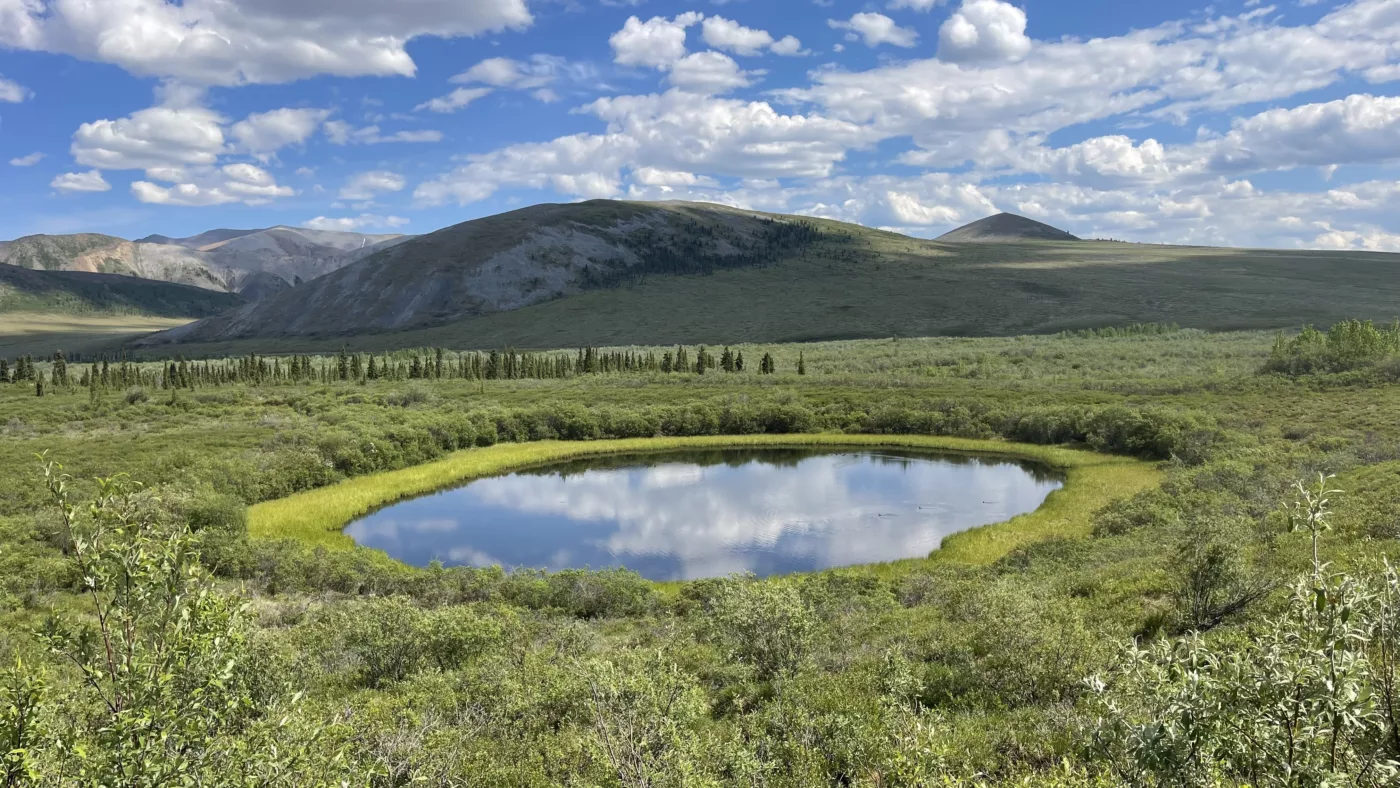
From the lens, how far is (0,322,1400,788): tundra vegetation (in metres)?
5.39

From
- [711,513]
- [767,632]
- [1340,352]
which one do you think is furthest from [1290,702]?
[1340,352]

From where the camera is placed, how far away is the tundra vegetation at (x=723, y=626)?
5.39 meters

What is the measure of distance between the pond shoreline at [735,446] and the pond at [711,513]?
1.18 m

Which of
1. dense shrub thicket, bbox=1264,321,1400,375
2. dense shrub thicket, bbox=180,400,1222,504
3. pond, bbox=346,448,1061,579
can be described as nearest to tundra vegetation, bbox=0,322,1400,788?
dense shrub thicket, bbox=180,400,1222,504

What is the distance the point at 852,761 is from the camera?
9969 mm

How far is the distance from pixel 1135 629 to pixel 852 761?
8089 millimetres

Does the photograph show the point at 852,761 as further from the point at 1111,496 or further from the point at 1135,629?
the point at 1111,496

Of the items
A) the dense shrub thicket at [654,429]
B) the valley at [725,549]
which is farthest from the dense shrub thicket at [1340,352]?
the dense shrub thicket at [654,429]

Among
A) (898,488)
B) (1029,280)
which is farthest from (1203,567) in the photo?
(1029,280)

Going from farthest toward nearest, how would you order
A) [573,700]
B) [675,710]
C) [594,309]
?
[594,309], [573,700], [675,710]

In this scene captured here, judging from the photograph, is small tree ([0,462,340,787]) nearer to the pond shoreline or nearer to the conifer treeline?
the pond shoreline

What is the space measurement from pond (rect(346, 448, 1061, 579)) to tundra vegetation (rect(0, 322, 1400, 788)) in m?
3.14

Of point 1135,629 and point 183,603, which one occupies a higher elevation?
point 183,603

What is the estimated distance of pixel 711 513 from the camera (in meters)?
39.6
